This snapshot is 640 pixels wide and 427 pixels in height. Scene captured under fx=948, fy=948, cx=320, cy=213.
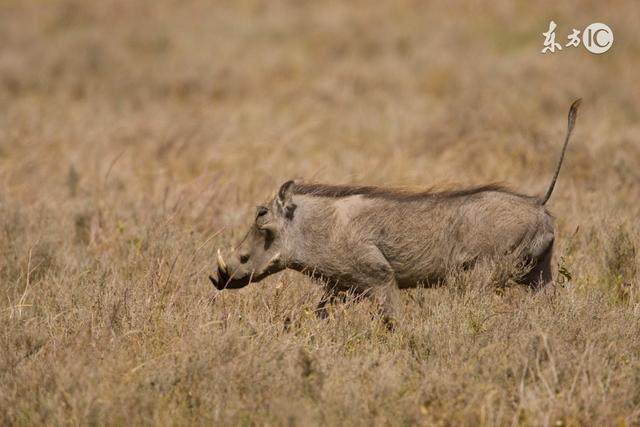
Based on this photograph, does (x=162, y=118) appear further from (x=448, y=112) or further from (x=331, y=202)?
(x=331, y=202)

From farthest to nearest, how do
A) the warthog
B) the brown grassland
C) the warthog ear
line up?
the warthog ear, the warthog, the brown grassland

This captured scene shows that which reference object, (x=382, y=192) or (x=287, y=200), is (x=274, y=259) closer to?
(x=287, y=200)

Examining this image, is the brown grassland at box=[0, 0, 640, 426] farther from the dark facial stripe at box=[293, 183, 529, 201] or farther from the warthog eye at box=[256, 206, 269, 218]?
the warthog eye at box=[256, 206, 269, 218]

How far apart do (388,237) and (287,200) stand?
0.54 meters

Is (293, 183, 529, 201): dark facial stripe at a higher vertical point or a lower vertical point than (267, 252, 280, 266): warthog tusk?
higher

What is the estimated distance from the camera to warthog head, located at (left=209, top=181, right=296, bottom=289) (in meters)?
4.79

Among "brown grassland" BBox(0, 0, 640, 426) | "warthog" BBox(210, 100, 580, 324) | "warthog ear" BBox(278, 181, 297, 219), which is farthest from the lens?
"warthog ear" BBox(278, 181, 297, 219)

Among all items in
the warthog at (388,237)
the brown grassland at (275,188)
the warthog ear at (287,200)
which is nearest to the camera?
the brown grassland at (275,188)

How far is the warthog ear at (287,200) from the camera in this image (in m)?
4.76

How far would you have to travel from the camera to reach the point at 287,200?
4.80m

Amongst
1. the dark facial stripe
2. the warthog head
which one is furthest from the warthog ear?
the dark facial stripe

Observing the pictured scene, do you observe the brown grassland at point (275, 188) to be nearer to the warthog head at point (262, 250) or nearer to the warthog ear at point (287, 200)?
the warthog head at point (262, 250)

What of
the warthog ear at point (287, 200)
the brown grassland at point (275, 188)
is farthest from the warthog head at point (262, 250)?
the brown grassland at point (275, 188)

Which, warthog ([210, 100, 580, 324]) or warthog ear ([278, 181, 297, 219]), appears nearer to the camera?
warthog ([210, 100, 580, 324])
